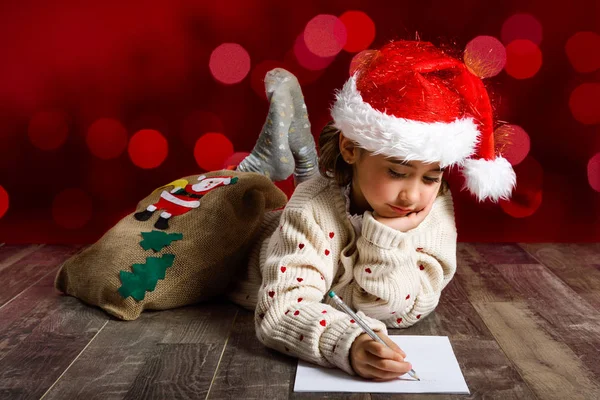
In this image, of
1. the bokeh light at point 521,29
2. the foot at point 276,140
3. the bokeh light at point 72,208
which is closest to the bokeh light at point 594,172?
the bokeh light at point 521,29

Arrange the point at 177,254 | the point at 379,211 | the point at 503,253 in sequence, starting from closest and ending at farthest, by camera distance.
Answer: the point at 379,211 < the point at 177,254 < the point at 503,253

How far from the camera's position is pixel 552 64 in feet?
7.30

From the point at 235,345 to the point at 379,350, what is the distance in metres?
0.35

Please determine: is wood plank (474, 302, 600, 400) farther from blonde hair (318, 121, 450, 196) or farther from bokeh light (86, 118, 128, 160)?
bokeh light (86, 118, 128, 160)

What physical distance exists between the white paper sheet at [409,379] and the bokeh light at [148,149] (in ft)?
4.05

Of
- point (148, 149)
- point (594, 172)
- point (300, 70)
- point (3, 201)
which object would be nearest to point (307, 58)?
point (300, 70)

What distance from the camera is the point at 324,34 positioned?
2.22 metres

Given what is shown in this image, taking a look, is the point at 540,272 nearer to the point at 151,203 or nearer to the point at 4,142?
the point at 151,203

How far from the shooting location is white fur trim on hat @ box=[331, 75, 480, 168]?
Answer: 1.22 meters

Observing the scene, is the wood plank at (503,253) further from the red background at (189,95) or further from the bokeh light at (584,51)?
the bokeh light at (584,51)

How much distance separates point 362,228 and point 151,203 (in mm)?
626

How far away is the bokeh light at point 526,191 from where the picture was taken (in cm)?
229

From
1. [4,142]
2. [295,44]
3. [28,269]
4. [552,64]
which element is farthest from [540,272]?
[4,142]

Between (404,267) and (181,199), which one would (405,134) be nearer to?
(404,267)
